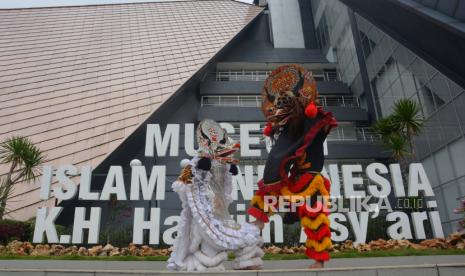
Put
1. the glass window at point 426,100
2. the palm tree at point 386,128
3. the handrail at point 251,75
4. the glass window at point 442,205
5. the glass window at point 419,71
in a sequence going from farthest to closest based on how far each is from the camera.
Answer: the handrail at point 251,75, the glass window at point 419,71, the glass window at point 426,100, the palm tree at point 386,128, the glass window at point 442,205

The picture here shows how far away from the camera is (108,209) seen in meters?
16.1

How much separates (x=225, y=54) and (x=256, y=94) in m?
4.27

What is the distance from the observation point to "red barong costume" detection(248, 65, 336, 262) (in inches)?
201

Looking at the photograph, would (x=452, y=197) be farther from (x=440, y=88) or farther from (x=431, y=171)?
(x=440, y=88)

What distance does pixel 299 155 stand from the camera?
522cm

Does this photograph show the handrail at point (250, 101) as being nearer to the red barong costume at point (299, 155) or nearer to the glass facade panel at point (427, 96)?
the glass facade panel at point (427, 96)

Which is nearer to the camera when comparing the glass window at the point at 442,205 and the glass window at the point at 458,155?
the glass window at the point at 458,155

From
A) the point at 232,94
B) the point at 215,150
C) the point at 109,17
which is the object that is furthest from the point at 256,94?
the point at 215,150

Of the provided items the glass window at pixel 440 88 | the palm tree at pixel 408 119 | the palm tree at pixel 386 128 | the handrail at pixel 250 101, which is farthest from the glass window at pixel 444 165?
the handrail at pixel 250 101

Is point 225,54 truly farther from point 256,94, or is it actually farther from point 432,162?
point 432,162

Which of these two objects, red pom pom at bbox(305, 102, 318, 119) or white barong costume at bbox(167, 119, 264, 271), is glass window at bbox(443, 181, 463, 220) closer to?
red pom pom at bbox(305, 102, 318, 119)

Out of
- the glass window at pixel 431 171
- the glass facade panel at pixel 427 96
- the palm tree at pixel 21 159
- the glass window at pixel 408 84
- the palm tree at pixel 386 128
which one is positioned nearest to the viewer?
the palm tree at pixel 21 159

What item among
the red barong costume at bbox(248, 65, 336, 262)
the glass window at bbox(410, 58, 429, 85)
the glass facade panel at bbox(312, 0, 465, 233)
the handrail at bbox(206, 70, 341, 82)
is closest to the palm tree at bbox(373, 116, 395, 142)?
the glass facade panel at bbox(312, 0, 465, 233)

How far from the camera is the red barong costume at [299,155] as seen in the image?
511 cm
